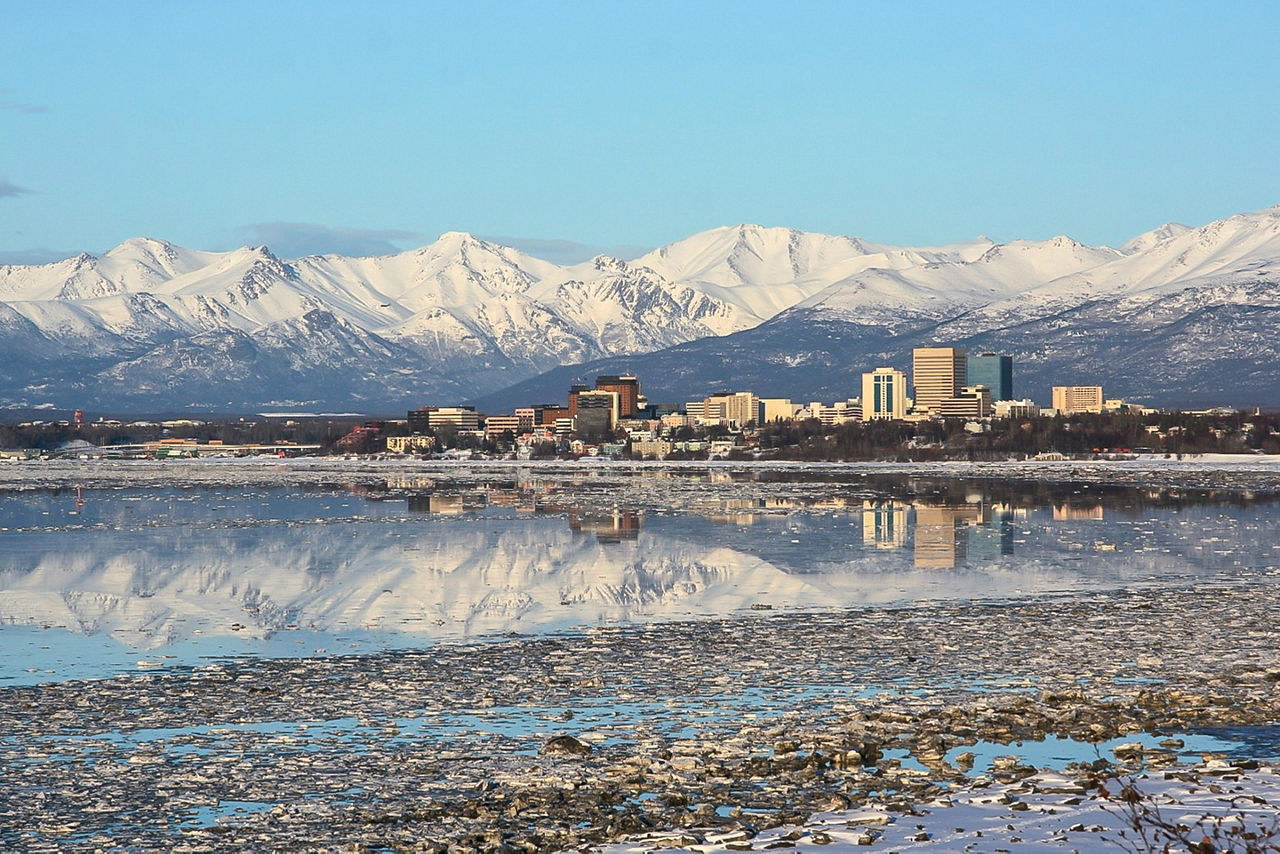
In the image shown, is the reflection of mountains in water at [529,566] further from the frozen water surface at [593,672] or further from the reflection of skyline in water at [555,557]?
the frozen water surface at [593,672]

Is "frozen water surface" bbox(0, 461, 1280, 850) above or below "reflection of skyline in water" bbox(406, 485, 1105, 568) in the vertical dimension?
above

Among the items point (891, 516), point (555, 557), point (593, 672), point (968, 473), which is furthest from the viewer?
point (968, 473)

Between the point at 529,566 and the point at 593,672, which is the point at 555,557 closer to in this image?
the point at 529,566

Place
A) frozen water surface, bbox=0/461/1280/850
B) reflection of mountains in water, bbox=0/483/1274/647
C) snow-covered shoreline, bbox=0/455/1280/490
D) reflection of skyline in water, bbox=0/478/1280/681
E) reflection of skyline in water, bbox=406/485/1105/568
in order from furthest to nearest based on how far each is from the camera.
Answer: snow-covered shoreline, bbox=0/455/1280/490 → reflection of skyline in water, bbox=406/485/1105/568 → reflection of skyline in water, bbox=0/478/1280/681 → reflection of mountains in water, bbox=0/483/1274/647 → frozen water surface, bbox=0/461/1280/850

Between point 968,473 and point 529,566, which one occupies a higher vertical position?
point 529,566

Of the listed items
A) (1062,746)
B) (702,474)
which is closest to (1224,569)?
(1062,746)

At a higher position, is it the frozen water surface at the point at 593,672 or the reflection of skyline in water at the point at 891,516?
the frozen water surface at the point at 593,672

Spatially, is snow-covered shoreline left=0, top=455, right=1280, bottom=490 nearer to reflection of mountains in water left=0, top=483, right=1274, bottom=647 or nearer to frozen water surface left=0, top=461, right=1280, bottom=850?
reflection of mountains in water left=0, top=483, right=1274, bottom=647

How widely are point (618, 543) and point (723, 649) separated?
80.3 ft

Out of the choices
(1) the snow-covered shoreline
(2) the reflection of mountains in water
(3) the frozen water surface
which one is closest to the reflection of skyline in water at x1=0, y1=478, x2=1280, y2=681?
(2) the reflection of mountains in water

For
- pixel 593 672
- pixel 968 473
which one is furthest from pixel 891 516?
pixel 968 473

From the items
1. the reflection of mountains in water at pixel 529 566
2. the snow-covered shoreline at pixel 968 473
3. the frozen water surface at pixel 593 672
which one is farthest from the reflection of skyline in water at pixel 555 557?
the snow-covered shoreline at pixel 968 473

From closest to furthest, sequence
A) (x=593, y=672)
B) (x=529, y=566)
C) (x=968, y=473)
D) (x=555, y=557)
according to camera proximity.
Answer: (x=593, y=672), (x=529, y=566), (x=555, y=557), (x=968, y=473)

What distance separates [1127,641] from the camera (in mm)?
26812
